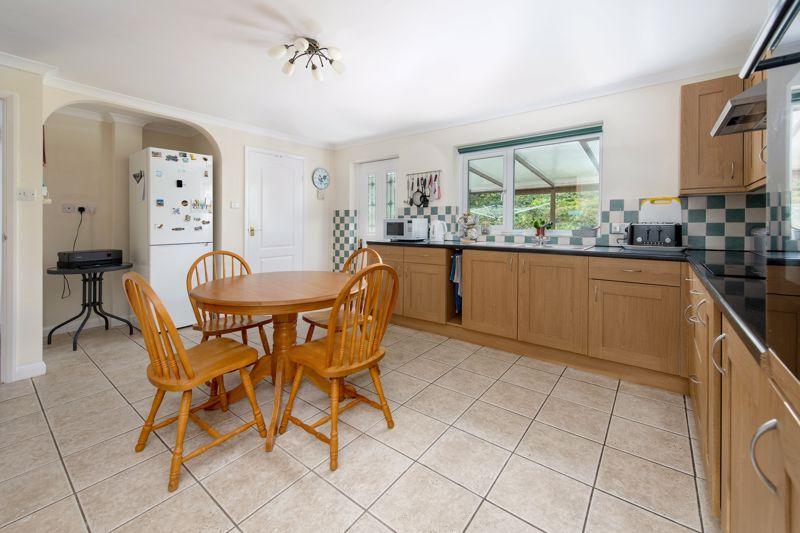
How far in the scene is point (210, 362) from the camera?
1642 millimetres

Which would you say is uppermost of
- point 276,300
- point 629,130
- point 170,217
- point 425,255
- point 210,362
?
point 629,130

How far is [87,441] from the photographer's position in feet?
5.74

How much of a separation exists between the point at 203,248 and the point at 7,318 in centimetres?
162

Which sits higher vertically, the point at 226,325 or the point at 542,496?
the point at 226,325

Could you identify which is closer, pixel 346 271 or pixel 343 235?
pixel 346 271

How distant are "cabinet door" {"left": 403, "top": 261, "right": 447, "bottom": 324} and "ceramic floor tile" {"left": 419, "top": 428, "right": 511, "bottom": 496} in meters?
1.72

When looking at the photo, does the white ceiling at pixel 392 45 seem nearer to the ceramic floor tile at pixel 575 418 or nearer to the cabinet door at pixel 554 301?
the cabinet door at pixel 554 301

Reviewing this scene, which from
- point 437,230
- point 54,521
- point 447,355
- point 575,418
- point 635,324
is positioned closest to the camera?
point 54,521

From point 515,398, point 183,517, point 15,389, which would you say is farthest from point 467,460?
point 15,389

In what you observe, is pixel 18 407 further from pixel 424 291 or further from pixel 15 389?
pixel 424 291

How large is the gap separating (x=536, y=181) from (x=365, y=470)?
3005 millimetres

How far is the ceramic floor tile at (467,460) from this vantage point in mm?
1496

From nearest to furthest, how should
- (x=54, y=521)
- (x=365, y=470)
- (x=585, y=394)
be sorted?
(x=54, y=521) → (x=365, y=470) → (x=585, y=394)

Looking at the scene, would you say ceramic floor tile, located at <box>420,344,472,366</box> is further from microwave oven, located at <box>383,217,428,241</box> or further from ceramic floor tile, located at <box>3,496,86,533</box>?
ceramic floor tile, located at <box>3,496,86,533</box>
